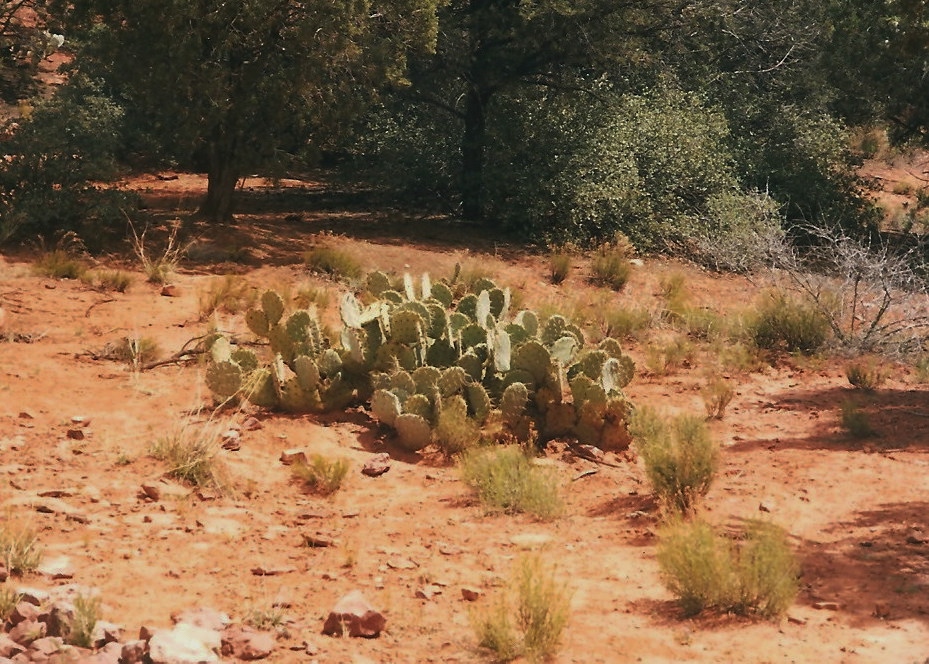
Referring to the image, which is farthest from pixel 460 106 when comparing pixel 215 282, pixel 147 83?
pixel 215 282

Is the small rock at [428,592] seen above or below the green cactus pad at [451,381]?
below

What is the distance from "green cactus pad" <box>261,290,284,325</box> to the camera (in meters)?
9.34

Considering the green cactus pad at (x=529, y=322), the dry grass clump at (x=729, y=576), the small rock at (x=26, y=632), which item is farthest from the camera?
the green cactus pad at (x=529, y=322)

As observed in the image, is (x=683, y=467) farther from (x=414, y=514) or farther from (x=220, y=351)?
(x=220, y=351)

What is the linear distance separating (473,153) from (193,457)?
10.2 meters

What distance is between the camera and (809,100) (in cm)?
1959

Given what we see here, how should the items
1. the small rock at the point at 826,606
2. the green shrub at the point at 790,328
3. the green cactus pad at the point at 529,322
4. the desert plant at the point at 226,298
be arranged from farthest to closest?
the green shrub at the point at 790,328 → the desert plant at the point at 226,298 → the green cactus pad at the point at 529,322 → the small rock at the point at 826,606

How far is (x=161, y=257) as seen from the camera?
12945 mm

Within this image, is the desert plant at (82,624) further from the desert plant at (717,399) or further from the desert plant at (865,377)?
the desert plant at (865,377)

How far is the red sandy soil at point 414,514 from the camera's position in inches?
218

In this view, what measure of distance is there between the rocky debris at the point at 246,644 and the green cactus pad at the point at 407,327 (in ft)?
13.0

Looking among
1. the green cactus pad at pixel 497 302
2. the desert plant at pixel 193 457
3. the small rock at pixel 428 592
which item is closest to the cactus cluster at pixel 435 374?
the green cactus pad at pixel 497 302

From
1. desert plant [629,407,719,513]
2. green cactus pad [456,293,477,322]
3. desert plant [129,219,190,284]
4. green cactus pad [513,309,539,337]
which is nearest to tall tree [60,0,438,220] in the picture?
desert plant [129,219,190,284]

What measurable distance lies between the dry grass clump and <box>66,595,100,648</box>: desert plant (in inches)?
98.8
